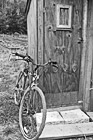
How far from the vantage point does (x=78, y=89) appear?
3412mm

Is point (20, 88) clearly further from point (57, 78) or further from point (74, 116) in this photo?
point (74, 116)

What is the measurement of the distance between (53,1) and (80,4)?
523 millimetres

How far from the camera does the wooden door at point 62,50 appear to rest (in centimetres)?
298

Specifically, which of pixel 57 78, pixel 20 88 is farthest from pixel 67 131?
pixel 20 88

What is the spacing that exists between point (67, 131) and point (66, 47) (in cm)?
151

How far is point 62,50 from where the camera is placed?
10.4 feet

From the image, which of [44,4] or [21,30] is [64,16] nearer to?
[44,4]

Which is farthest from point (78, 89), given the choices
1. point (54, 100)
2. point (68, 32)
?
point (68, 32)

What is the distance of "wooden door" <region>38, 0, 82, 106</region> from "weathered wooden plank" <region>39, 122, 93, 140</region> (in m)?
0.57

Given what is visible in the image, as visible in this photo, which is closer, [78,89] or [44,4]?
[44,4]

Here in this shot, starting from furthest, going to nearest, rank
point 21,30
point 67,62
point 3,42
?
point 21,30
point 3,42
point 67,62

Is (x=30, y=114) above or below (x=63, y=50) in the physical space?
below

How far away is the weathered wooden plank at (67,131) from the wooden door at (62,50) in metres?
0.57

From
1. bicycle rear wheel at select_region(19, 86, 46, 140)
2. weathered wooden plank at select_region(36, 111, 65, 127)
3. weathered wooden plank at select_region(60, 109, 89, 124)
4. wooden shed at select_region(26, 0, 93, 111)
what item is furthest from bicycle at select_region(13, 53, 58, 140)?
weathered wooden plank at select_region(60, 109, 89, 124)
